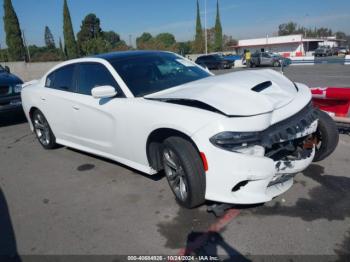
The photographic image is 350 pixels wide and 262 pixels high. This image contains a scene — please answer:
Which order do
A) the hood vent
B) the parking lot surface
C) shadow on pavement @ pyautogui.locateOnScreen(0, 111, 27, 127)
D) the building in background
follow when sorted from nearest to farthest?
the parking lot surface < the hood vent < shadow on pavement @ pyautogui.locateOnScreen(0, 111, 27, 127) < the building in background

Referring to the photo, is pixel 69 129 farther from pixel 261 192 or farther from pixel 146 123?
pixel 261 192

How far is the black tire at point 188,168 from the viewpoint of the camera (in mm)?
2809

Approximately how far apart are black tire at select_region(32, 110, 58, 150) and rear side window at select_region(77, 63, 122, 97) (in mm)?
1391

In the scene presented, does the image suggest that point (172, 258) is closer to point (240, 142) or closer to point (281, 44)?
point (240, 142)

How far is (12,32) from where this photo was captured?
37.0 m

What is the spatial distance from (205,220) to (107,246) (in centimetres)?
97

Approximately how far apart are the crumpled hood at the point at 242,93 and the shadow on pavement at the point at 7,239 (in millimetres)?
2028

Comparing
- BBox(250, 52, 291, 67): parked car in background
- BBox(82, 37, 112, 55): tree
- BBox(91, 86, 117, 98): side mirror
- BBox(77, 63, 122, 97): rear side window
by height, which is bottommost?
BBox(250, 52, 291, 67): parked car in background

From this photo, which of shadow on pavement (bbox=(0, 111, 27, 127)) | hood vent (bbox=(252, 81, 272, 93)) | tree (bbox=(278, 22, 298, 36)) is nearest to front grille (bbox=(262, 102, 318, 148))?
hood vent (bbox=(252, 81, 272, 93))

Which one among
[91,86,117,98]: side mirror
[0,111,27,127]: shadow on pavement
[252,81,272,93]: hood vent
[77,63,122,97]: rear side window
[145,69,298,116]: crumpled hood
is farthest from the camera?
[0,111,27,127]: shadow on pavement

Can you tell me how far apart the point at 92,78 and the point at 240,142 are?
2.45 metres

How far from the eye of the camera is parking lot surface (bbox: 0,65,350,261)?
8.55 feet

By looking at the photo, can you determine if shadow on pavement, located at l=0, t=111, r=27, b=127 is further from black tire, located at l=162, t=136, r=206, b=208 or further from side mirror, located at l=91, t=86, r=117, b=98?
black tire, located at l=162, t=136, r=206, b=208

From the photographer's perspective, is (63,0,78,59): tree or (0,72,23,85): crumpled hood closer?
(0,72,23,85): crumpled hood
